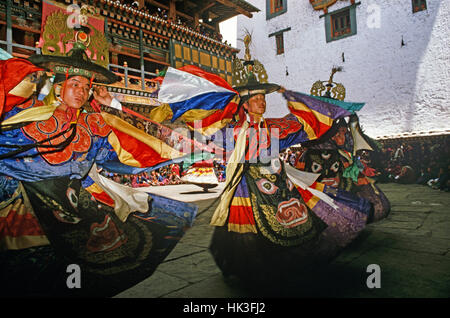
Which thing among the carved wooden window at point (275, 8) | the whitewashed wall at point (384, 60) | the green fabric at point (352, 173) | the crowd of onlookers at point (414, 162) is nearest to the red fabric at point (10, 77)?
the green fabric at point (352, 173)

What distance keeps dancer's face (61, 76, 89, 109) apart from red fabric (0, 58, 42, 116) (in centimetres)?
26

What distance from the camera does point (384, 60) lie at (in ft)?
41.2

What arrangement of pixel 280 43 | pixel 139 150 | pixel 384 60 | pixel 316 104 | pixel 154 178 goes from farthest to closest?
pixel 280 43, pixel 384 60, pixel 154 178, pixel 316 104, pixel 139 150

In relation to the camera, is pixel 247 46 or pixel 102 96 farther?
pixel 247 46

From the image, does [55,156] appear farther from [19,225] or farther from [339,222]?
[339,222]

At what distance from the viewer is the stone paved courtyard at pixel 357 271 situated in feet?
6.34

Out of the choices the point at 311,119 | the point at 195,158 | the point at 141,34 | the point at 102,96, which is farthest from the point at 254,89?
the point at 141,34

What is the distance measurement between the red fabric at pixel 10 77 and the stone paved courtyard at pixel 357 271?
1595 millimetres

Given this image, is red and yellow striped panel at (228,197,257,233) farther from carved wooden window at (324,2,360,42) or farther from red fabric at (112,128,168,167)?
carved wooden window at (324,2,360,42)

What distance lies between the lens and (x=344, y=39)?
44.4ft

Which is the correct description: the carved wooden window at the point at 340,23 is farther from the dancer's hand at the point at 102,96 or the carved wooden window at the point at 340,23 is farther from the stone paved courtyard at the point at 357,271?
→ the dancer's hand at the point at 102,96

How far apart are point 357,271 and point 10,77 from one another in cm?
312

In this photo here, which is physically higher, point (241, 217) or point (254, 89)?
point (254, 89)
